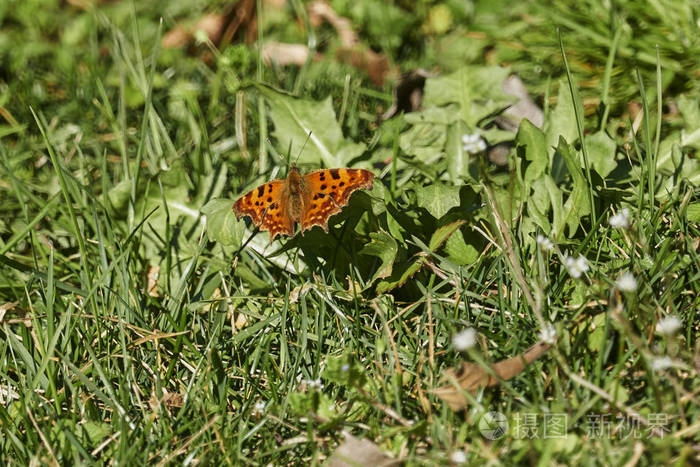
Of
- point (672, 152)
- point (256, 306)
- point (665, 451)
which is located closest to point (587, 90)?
point (672, 152)

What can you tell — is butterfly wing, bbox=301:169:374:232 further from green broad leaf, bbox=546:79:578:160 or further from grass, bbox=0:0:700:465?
green broad leaf, bbox=546:79:578:160

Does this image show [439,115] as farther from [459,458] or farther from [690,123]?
[459,458]

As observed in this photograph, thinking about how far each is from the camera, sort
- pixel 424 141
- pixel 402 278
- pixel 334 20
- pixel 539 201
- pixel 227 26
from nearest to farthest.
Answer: pixel 402 278
pixel 539 201
pixel 424 141
pixel 334 20
pixel 227 26

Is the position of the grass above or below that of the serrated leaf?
below

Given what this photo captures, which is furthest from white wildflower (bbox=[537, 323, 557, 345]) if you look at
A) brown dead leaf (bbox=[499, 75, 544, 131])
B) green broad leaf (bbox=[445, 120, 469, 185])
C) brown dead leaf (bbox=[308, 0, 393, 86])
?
brown dead leaf (bbox=[308, 0, 393, 86])

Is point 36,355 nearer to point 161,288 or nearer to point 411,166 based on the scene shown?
point 161,288

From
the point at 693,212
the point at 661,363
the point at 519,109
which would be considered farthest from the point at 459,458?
the point at 519,109
